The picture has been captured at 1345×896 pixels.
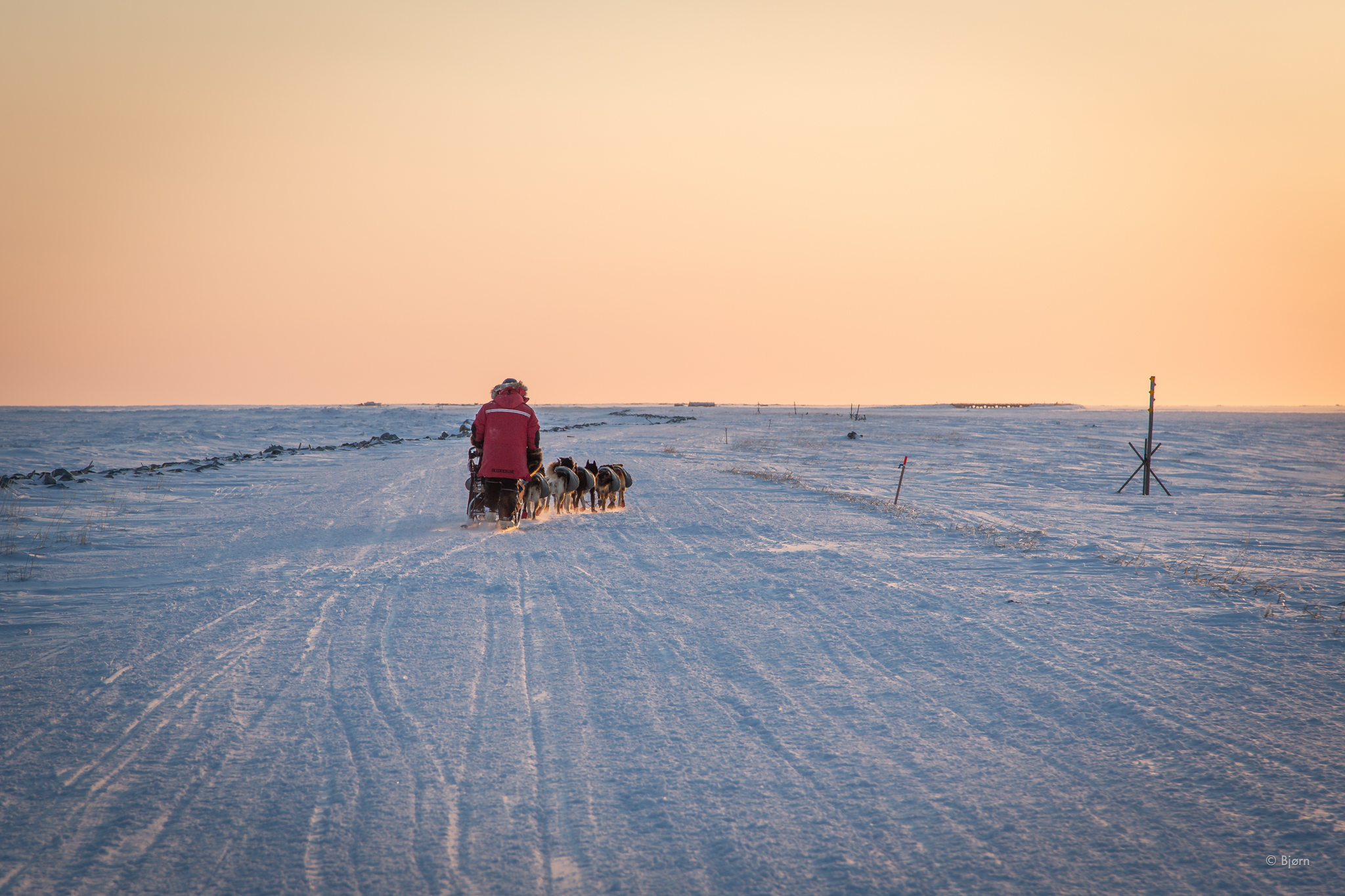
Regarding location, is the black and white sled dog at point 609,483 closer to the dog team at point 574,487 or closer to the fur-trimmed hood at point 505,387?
the dog team at point 574,487

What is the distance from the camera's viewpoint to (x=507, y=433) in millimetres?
11195

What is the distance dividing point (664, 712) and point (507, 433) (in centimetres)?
718

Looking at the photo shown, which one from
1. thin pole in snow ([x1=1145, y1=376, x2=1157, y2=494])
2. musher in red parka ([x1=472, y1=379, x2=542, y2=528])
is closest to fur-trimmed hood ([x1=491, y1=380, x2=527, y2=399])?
musher in red parka ([x1=472, y1=379, x2=542, y2=528])

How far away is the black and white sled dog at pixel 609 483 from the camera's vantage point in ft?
45.3

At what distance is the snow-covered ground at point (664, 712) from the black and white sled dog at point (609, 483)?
2.24 meters

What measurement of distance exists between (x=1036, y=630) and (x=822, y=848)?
3967 millimetres

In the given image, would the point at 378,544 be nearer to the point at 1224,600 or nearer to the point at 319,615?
the point at 319,615

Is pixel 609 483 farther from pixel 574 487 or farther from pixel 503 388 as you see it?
pixel 503 388

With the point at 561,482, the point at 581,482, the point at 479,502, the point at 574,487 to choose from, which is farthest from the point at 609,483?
the point at 479,502

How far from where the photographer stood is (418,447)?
3472 centimetres

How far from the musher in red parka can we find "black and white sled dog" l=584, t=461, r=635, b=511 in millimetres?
2228

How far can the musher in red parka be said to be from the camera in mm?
11203

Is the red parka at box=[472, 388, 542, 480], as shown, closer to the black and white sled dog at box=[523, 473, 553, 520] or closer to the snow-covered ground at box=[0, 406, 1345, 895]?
the black and white sled dog at box=[523, 473, 553, 520]

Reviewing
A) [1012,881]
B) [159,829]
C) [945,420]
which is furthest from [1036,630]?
[945,420]
